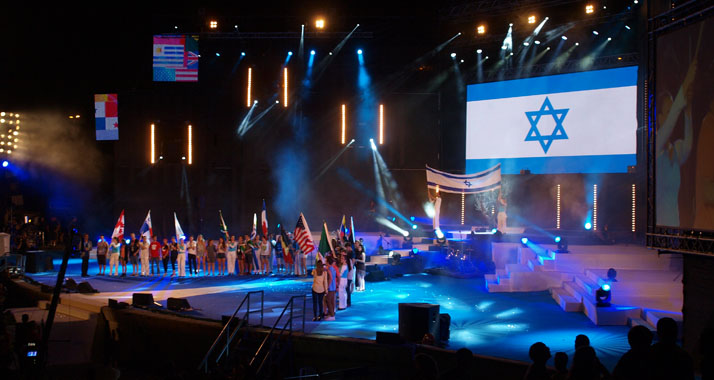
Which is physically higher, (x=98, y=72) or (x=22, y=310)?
(x=98, y=72)

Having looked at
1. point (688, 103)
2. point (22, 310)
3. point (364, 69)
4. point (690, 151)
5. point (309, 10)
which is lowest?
point (22, 310)

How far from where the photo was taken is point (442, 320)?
12.1 meters

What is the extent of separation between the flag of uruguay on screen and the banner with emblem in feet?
6.61

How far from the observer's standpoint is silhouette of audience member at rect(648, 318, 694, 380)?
14.0 ft

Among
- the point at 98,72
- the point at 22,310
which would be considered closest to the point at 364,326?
the point at 22,310

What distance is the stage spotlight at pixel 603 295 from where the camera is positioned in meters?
13.5

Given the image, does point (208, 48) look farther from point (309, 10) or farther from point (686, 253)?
point (686, 253)

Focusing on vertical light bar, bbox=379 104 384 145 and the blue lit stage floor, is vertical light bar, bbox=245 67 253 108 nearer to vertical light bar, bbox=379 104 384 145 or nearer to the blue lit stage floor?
vertical light bar, bbox=379 104 384 145

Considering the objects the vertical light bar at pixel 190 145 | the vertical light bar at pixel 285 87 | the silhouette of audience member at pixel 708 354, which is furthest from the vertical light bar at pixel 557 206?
the silhouette of audience member at pixel 708 354

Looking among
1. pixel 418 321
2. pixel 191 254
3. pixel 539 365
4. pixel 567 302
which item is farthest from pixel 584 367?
pixel 191 254

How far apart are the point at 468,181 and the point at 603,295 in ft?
35.5

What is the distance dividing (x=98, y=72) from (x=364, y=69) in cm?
1395

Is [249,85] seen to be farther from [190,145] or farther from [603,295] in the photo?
[603,295]

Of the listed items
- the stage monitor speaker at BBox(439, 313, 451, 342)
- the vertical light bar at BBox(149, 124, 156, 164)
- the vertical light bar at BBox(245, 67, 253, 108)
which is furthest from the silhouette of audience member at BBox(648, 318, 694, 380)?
the vertical light bar at BBox(149, 124, 156, 164)
